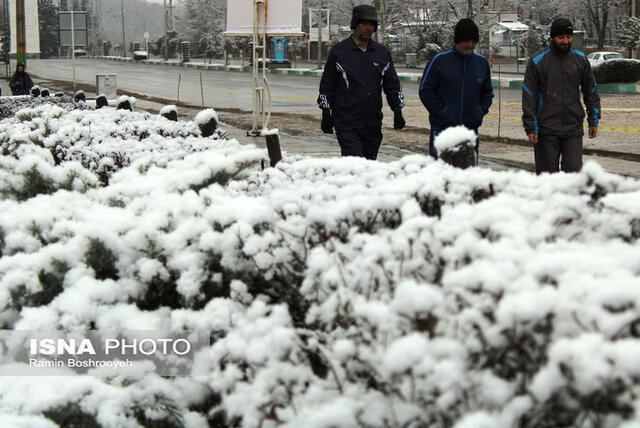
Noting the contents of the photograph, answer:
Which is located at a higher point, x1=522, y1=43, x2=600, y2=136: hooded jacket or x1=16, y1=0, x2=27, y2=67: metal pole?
x1=16, y1=0, x2=27, y2=67: metal pole

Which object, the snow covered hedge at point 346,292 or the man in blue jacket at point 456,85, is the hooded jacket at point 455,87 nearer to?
the man in blue jacket at point 456,85

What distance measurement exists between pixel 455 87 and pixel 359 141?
915mm

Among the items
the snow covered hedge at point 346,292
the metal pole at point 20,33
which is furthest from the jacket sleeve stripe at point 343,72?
the metal pole at point 20,33

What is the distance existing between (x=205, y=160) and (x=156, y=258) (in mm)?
702

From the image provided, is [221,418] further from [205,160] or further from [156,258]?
[205,160]

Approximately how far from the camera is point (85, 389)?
94.6 inches

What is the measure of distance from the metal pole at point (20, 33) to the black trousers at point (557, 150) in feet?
63.4

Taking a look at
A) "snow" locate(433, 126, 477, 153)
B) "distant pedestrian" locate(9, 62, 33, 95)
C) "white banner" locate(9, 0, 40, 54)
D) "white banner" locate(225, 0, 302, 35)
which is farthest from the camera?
"white banner" locate(9, 0, 40, 54)

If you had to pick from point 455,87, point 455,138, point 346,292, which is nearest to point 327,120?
point 455,87

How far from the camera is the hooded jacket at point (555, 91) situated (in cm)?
668


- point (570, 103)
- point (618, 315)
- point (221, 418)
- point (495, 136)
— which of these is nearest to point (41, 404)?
point (221, 418)

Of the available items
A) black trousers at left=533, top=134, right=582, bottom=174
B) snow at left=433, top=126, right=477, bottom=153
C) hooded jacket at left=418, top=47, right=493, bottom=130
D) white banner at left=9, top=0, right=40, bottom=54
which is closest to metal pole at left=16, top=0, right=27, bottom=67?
white banner at left=9, top=0, right=40, bottom=54

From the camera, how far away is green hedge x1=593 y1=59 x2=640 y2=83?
87.7 ft

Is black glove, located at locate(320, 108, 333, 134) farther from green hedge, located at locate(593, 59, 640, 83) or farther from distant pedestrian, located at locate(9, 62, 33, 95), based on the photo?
green hedge, located at locate(593, 59, 640, 83)
